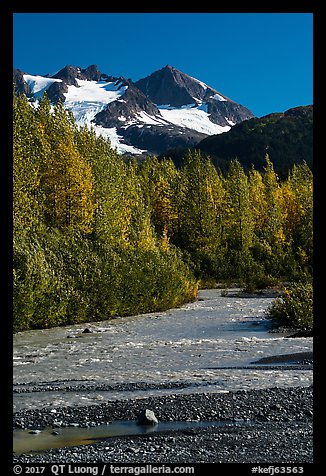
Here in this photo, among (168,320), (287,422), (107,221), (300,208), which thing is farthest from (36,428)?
(300,208)

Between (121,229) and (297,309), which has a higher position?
(121,229)

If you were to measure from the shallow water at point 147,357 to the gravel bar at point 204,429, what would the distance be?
770 mm

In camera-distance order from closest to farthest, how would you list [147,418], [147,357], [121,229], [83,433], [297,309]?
[83,433] → [147,418] → [147,357] → [297,309] → [121,229]

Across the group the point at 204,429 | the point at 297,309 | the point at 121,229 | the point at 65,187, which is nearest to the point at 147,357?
the point at 204,429

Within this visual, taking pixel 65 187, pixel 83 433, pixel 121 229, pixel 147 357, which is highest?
pixel 65 187

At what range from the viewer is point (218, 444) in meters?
6.82

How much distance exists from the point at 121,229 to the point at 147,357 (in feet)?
73.5

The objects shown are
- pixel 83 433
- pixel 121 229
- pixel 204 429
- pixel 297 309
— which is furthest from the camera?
pixel 121 229

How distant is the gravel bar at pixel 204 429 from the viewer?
20.7ft

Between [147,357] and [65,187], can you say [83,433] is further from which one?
[65,187]

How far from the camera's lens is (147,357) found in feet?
46.9

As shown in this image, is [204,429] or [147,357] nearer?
[204,429]
